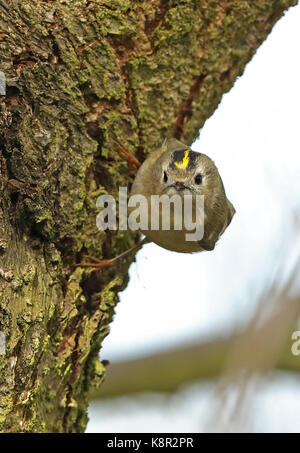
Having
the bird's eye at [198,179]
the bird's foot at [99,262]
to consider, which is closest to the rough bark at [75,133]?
the bird's foot at [99,262]

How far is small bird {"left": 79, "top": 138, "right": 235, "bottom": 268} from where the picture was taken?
10.2 ft

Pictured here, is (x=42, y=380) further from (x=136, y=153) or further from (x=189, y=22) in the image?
(x=189, y=22)

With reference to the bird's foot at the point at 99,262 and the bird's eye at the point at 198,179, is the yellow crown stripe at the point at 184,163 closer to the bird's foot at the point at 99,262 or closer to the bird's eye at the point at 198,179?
the bird's eye at the point at 198,179

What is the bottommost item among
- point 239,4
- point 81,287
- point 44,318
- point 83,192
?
point 44,318

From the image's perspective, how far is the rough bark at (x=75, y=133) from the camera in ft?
7.50

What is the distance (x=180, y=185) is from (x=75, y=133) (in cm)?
85

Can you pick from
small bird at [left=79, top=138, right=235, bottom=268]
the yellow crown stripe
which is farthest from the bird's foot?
the yellow crown stripe

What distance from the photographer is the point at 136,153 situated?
3.06 meters

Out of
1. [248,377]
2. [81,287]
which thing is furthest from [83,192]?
[248,377]

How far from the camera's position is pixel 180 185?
3270 millimetres

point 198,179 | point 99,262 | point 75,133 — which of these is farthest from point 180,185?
point 75,133

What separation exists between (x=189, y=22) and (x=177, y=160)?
648mm

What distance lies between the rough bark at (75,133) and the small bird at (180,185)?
0.07 metres

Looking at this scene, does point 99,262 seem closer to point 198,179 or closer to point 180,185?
point 180,185
